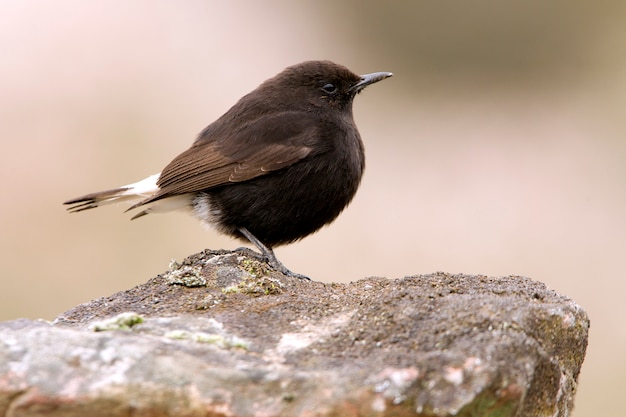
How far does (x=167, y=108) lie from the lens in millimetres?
12508

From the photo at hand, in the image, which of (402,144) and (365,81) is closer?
(365,81)

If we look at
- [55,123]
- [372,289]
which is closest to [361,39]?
[55,123]

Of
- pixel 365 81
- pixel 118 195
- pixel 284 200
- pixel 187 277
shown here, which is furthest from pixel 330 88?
pixel 187 277

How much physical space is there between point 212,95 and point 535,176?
4.11 metres

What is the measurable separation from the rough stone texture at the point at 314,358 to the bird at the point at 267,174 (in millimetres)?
2065

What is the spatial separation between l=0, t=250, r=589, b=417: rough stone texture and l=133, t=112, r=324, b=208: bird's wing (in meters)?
2.20

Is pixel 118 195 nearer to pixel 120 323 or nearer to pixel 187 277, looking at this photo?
pixel 187 277

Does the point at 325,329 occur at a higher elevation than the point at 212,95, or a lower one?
lower

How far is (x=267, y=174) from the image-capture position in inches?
258

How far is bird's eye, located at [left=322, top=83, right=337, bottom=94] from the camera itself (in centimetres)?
732

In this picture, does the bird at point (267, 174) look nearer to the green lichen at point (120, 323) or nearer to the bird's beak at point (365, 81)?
the bird's beak at point (365, 81)

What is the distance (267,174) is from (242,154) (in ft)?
0.87

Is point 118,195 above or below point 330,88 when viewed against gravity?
below

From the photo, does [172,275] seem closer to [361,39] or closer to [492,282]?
[492,282]
